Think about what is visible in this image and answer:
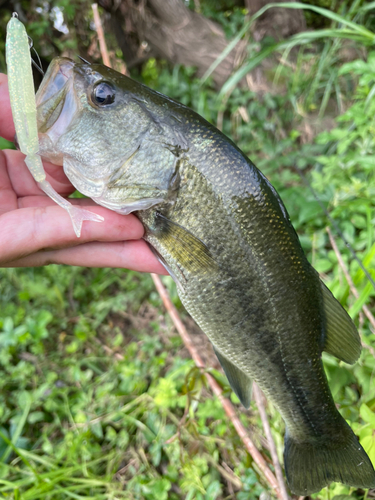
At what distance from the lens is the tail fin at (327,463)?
4.31 feet

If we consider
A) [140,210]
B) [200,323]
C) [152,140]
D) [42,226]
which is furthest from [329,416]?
[42,226]

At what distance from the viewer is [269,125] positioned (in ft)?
12.1

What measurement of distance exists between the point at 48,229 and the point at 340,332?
1.36 m

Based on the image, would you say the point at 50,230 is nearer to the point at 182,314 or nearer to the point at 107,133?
the point at 107,133

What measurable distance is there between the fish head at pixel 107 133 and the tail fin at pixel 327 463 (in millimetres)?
1269

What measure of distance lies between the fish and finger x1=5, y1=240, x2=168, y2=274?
0.20 m

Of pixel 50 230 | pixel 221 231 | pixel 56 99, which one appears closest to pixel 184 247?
pixel 221 231

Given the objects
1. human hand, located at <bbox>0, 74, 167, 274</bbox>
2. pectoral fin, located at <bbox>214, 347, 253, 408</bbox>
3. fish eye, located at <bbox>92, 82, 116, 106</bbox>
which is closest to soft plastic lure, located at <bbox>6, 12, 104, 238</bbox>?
fish eye, located at <bbox>92, 82, 116, 106</bbox>

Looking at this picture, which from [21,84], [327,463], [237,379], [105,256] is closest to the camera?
[21,84]

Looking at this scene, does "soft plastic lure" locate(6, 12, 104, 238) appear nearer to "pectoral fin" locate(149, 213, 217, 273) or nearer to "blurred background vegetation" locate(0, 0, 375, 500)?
"pectoral fin" locate(149, 213, 217, 273)

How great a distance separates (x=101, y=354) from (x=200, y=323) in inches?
62.7

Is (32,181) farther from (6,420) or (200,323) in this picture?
(6,420)

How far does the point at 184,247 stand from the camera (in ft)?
4.39

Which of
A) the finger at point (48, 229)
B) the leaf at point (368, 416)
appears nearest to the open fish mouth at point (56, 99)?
the finger at point (48, 229)
